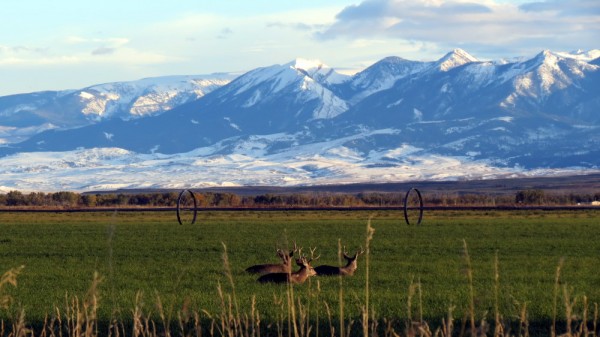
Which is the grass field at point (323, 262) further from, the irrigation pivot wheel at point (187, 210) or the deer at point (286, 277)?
the irrigation pivot wheel at point (187, 210)

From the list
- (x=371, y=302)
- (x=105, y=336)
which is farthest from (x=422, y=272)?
(x=105, y=336)

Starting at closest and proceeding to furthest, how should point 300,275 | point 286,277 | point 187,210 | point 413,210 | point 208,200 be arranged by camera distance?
point 286,277
point 300,275
point 187,210
point 413,210
point 208,200

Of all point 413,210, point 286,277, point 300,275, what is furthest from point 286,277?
point 413,210

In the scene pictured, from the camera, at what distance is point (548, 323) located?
12.7m

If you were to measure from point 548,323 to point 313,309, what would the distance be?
2806 mm

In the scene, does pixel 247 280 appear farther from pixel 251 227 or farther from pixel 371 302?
pixel 251 227

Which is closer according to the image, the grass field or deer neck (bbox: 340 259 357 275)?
the grass field

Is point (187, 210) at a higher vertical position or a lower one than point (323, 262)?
higher

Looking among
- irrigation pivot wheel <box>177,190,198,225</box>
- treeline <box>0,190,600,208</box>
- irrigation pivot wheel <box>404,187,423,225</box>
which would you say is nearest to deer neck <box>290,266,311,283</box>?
irrigation pivot wheel <box>404,187,423,225</box>

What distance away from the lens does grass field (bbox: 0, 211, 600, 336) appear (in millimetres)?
13062

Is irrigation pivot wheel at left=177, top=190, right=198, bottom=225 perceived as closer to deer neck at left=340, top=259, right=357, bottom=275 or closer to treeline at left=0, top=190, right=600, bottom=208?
treeline at left=0, top=190, right=600, bottom=208

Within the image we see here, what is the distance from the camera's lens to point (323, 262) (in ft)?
68.3

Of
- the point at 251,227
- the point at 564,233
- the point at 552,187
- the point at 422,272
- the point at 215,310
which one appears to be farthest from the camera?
the point at 552,187

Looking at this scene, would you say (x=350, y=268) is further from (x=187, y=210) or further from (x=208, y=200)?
(x=208, y=200)
